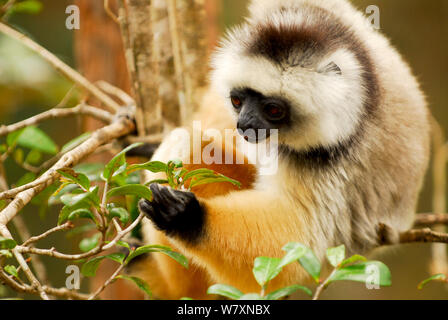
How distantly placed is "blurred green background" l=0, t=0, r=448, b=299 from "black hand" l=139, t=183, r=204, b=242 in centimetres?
348

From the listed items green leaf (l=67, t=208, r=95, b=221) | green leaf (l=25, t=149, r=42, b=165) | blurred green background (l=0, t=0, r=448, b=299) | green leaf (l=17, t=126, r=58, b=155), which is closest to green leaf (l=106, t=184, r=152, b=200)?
green leaf (l=67, t=208, r=95, b=221)

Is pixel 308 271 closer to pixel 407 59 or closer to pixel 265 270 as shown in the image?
pixel 265 270

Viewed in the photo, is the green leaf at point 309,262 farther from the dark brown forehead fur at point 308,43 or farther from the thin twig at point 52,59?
the thin twig at point 52,59

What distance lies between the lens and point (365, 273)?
149 centimetres

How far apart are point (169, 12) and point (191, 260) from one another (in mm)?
1645

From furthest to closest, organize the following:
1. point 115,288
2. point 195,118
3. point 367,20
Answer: point 115,288
point 195,118
point 367,20

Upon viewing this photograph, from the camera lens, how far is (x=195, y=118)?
338 centimetres

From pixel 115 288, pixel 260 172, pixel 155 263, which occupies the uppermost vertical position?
pixel 260 172

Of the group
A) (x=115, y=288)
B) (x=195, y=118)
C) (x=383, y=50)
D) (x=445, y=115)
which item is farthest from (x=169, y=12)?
(x=445, y=115)

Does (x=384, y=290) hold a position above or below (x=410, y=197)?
below

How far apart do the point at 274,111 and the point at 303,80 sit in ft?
0.73

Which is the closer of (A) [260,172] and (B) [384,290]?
(A) [260,172]
